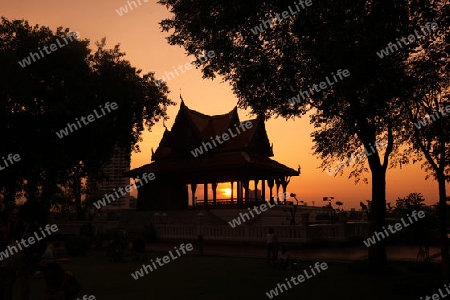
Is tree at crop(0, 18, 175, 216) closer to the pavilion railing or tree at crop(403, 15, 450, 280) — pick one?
the pavilion railing

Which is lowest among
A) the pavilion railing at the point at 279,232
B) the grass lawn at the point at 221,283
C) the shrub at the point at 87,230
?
the grass lawn at the point at 221,283

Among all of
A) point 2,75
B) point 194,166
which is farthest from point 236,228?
point 2,75

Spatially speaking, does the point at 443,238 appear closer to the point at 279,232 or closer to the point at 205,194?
the point at 279,232

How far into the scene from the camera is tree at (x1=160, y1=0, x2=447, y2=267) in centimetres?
1236

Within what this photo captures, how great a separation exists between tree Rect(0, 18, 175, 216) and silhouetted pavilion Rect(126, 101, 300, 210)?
10125 millimetres

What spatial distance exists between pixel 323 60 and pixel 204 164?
2888cm

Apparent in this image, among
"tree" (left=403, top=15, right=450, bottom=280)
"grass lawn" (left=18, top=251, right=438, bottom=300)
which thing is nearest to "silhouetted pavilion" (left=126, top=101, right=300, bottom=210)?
"grass lawn" (left=18, top=251, right=438, bottom=300)

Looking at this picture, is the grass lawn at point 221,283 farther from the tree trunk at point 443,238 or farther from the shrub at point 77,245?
the shrub at point 77,245

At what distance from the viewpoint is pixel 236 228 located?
1217 inches

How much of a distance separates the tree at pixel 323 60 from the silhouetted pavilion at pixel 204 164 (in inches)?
871

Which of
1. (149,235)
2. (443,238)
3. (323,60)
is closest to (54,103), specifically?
(149,235)

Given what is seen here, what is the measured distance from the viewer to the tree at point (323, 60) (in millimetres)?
12359

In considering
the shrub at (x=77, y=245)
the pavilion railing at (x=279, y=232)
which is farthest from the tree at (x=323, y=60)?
the shrub at (x=77, y=245)

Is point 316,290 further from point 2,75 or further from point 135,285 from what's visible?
point 2,75
